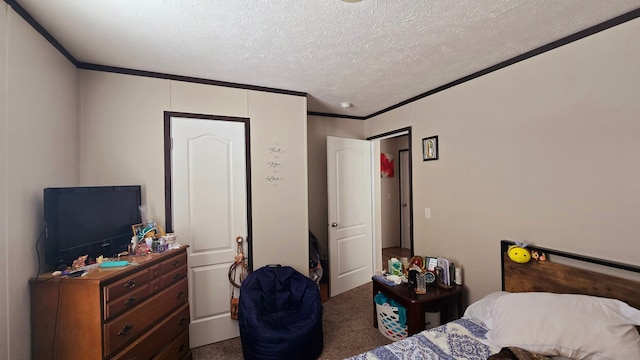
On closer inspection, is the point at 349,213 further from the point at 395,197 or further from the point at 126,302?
the point at 126,302

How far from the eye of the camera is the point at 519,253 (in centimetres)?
180

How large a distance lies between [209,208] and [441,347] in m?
2.06

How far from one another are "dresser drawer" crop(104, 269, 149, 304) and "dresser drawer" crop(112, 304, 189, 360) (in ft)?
1.08

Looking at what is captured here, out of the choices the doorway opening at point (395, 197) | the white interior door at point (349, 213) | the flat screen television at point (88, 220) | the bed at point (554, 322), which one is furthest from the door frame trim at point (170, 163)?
the doorway opening at point (395, 197)

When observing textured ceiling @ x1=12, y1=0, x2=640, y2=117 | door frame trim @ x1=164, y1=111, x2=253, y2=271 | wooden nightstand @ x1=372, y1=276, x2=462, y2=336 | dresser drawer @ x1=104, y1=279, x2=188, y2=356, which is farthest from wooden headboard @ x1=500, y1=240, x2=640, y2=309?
dresser drawer @ x1=104, y1=279, x2=188, y2=356

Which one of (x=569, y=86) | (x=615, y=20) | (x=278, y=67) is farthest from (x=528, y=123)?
(x=278, y=67)

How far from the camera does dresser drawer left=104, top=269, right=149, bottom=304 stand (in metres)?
1.33

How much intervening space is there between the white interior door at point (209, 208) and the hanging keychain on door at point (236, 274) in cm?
4

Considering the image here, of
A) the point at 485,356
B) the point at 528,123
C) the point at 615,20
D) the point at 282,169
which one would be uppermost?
the point at 615,20

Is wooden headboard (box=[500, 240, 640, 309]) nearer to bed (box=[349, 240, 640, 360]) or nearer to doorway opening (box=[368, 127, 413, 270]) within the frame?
bed (box=[349, 240, 640, 360])

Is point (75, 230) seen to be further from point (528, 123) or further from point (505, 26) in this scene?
point (528, 123)

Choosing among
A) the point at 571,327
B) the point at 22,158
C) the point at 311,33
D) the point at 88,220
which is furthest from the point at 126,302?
the point at 571,327

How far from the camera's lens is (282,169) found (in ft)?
8.30

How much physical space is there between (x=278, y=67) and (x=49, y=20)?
53.6 inches
